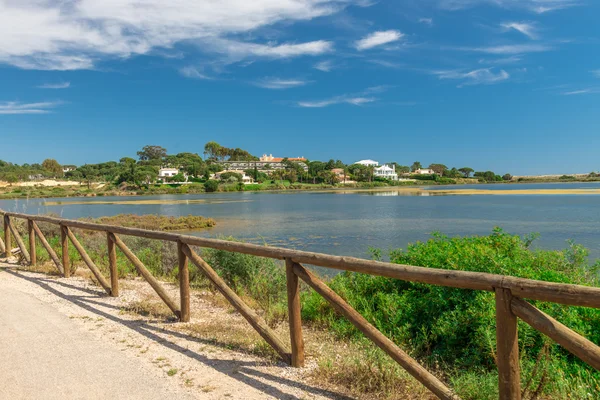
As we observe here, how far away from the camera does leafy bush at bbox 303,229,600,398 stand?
4898 mm

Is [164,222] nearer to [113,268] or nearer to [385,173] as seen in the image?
[113,268]

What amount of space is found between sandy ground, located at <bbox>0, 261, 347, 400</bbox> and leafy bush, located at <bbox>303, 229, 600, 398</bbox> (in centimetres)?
174

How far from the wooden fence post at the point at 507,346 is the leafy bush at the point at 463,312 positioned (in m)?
0.88

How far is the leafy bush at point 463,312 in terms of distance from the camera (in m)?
4.90

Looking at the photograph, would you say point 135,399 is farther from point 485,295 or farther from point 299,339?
point 485,295

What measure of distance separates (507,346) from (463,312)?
2.44 meters

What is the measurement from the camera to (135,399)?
404cm

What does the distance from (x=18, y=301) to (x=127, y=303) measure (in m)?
1.91

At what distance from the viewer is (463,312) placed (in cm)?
551

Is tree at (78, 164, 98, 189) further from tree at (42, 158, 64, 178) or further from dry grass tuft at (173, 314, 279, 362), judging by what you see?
dry grass tuft at (173, 314, 279, 362)

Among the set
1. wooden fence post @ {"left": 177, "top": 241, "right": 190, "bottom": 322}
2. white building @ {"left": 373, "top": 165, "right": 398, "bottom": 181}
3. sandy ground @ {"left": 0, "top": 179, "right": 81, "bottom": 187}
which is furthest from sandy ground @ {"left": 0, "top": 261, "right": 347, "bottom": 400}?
white building @ {"left": 373, "top": 165, "right": 398, "bottom": 181}

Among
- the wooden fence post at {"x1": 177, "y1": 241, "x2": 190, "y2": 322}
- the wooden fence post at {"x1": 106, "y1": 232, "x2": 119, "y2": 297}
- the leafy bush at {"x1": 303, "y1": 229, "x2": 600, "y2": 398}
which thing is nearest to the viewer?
the leafy bush at {"x1": 303, "y1": 229, "x2": 600, "y2": 398}

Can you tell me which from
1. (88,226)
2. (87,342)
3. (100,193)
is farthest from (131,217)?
(100,193)

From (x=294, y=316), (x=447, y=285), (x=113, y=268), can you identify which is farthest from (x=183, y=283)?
(x=447, y=285)
